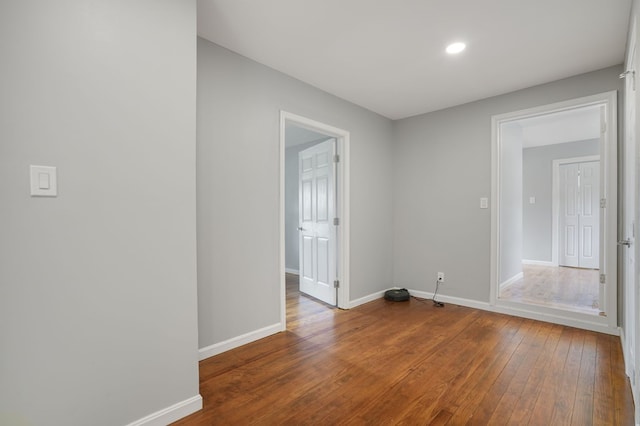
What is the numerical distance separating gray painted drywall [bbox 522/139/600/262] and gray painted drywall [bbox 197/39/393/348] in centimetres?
549

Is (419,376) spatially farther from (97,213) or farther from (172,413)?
(97,213)

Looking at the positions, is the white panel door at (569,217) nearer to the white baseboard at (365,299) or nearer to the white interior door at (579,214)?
the white interior door at (579,214)

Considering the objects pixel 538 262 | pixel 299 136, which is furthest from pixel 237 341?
pixel 538 262

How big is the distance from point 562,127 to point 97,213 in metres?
6.41

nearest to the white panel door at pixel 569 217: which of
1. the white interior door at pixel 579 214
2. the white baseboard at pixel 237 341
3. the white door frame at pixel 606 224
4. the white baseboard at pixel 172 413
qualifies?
the white interior door at pixel 579 214

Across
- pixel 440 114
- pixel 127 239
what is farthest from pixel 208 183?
pixel 440 114

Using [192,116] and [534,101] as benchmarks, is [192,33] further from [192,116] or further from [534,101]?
[534,101]

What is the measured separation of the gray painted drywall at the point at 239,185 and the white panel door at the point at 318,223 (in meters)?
0.75

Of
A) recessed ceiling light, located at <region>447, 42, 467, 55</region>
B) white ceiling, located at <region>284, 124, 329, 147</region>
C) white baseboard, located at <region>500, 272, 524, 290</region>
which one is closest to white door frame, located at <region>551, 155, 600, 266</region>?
white baseboard, located at <region>500, 272, 524, 290</region>

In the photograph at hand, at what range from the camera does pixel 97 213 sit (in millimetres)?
1444

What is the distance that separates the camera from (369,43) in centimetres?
243

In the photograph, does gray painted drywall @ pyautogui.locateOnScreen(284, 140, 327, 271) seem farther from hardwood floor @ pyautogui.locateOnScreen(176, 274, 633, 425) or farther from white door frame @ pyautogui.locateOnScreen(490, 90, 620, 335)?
white door frame @ pyautogui.locateOnScreen(490, 90, 620, 335)

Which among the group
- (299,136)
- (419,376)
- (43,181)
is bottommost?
(419,376)

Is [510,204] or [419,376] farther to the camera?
[510,204]
